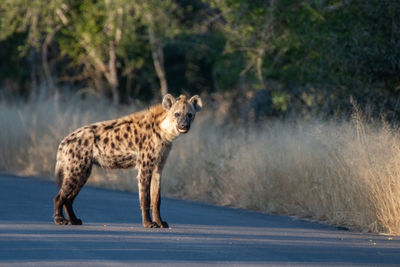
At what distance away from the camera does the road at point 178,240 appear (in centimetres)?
707

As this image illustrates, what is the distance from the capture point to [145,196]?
920 centimetres

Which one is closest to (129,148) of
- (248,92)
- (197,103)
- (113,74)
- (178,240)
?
(197,103)

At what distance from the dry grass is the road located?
1.78 ft

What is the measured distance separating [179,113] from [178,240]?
1985 mm

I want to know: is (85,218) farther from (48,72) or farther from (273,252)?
(48,72)

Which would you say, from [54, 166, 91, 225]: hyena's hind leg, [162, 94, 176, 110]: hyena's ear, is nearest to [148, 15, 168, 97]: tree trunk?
[162, 94, 176, 110]: hyena's ear

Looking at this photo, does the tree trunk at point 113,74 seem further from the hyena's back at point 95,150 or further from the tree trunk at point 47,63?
the hyena's back at point 95,150

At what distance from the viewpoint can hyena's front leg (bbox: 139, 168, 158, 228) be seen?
9141 millimetres

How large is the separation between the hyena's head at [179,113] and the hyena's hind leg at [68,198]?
1287mm

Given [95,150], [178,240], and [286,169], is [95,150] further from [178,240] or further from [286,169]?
[286,169]

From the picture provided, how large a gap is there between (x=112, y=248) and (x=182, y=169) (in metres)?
7.12

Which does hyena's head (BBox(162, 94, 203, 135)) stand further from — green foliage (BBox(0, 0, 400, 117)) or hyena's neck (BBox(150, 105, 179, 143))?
green foliage (BBox(0, 0, 400, 117))

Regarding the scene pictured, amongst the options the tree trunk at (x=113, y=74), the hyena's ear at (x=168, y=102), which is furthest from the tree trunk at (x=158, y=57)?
the hyena's ear at (x=168, y=102)

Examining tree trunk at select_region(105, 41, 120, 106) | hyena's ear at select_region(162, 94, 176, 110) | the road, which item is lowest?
the road
